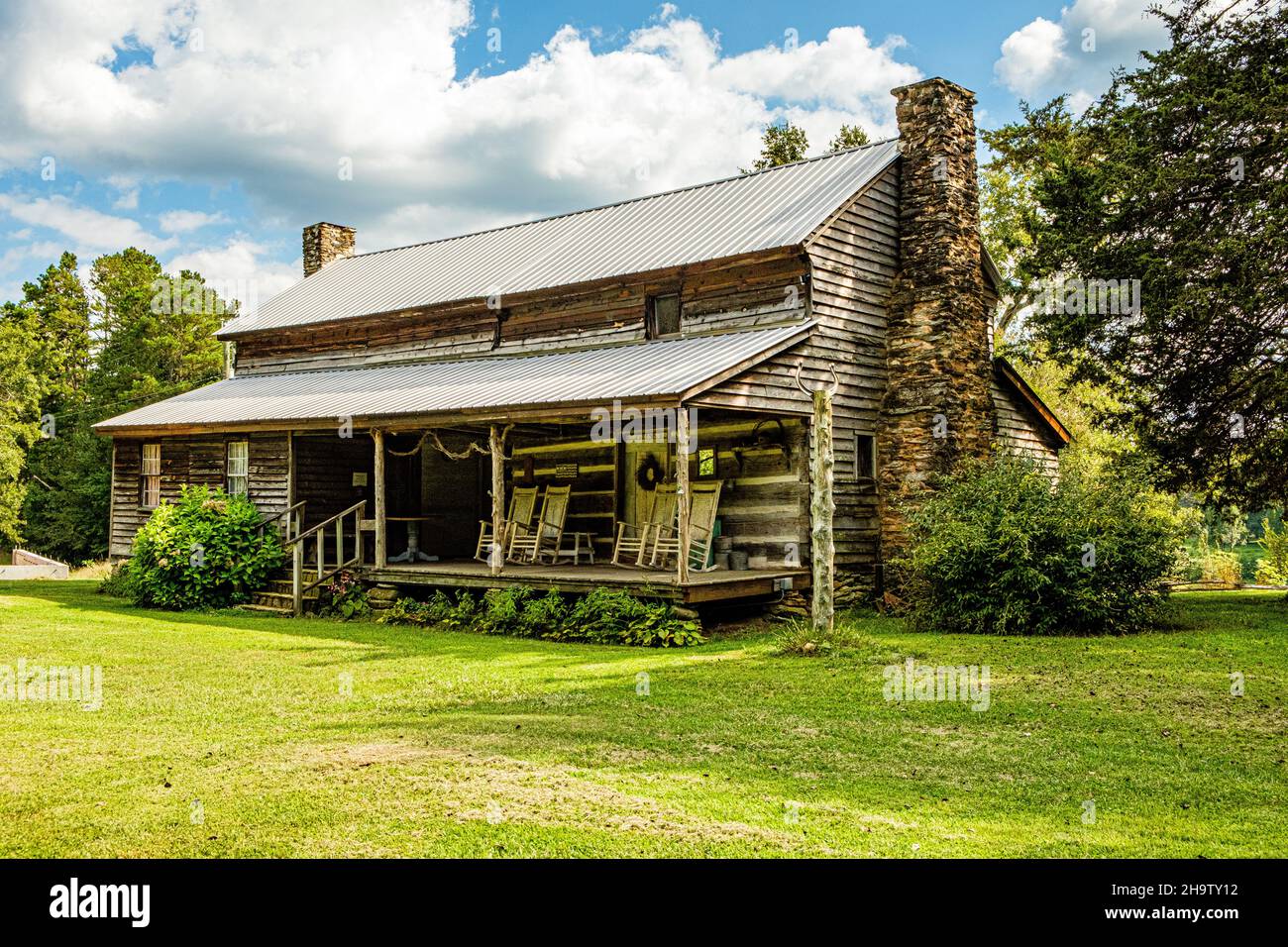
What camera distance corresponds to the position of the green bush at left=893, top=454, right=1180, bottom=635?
13633mm

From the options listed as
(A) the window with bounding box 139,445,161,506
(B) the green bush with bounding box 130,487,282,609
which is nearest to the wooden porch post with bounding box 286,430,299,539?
(B) the green bush with bounding box 130,487,282,609

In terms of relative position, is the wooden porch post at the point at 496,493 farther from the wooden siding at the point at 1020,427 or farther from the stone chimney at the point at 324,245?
the stone chimney at the point at 324,245

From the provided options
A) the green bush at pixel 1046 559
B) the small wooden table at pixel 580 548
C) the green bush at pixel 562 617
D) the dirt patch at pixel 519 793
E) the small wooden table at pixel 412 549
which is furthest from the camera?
the small wooden table at pixel 412 549

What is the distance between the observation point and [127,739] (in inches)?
299

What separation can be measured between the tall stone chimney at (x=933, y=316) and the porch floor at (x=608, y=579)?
9.97ft

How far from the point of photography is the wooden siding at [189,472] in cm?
2069

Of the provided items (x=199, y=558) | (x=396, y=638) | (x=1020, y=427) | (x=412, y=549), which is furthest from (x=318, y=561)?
(x=1020, y=427)

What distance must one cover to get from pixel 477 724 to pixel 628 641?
208 inches

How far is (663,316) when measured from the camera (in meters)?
18.2

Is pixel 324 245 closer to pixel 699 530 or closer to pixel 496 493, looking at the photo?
pixel 496 493

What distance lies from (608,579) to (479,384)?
490 cm

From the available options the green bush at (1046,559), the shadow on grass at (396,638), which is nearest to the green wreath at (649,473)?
the shadow on grass at (396,638)

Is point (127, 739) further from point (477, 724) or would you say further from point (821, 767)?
point (821, 767)

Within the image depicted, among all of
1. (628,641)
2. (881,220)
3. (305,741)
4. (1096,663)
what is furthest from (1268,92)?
(305,741)
